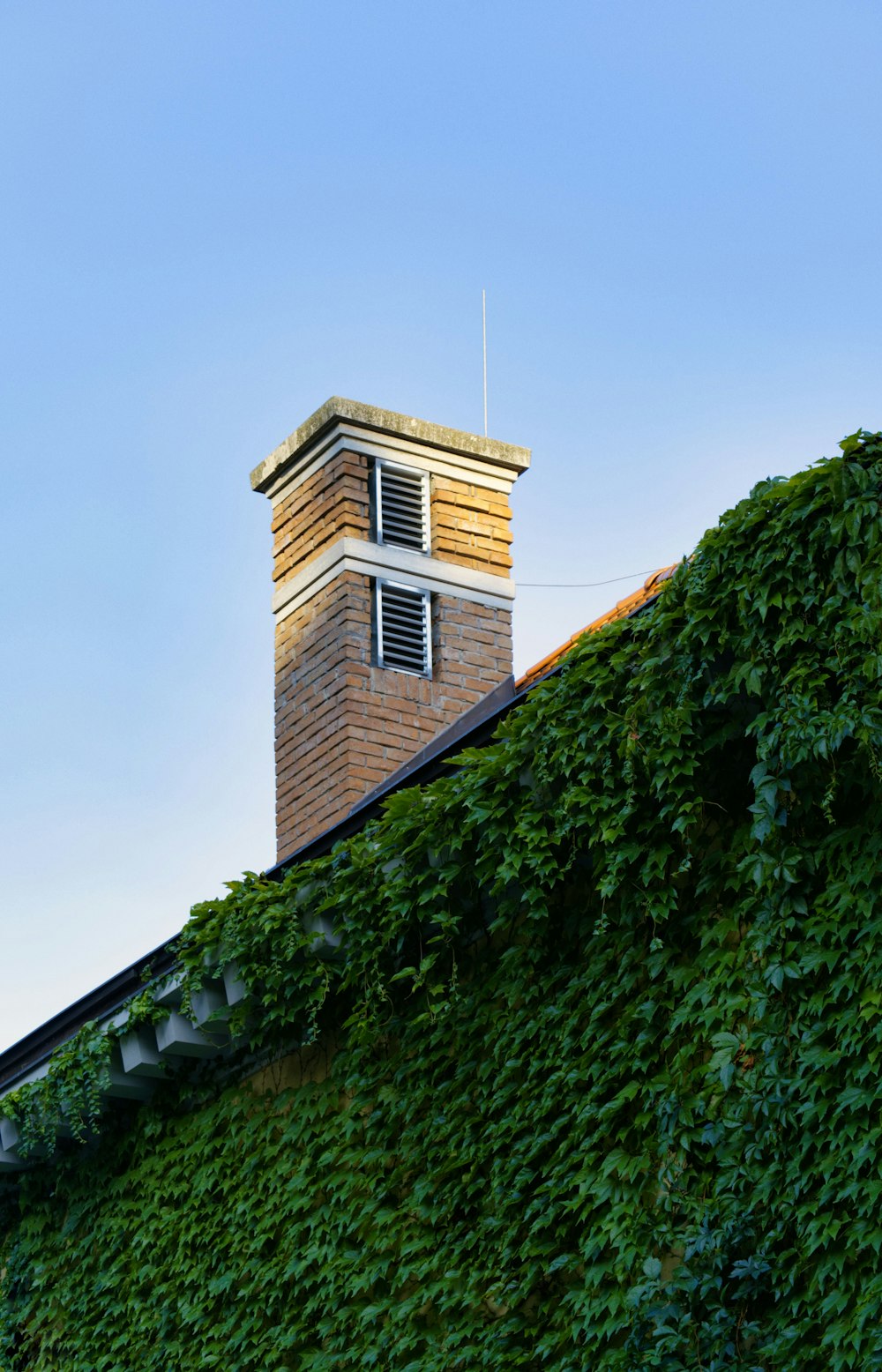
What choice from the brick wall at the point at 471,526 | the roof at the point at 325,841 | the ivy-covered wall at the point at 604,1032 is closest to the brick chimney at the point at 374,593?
the brick wall at the point at 471,526

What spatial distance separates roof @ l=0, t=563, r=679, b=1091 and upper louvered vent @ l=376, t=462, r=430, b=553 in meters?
1.92

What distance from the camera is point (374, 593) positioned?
13.7 m

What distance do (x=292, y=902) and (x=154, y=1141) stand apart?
6.96 feet

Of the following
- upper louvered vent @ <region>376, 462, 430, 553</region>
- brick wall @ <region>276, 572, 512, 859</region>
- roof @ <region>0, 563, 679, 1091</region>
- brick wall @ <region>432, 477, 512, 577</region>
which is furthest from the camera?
brick wall @ <region>432, 477, 512, 577</region>

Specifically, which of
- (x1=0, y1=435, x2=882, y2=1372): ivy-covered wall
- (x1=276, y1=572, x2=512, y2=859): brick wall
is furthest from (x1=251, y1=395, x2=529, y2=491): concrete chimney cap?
(x1=0, y1=435, x2=882, y2=1372): ivy-covered wall

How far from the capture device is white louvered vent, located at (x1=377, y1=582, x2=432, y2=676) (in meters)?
13.6

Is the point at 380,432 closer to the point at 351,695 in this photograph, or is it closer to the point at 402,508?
the point at 402,508

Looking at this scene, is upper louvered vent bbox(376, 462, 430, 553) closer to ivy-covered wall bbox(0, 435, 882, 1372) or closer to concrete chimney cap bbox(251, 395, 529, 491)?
concrete chimney cap bbox(251, 395, 529, 491)

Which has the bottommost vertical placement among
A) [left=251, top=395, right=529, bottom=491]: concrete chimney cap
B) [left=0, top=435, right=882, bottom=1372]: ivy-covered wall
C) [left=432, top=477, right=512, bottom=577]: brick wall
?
[left=0, top=435, right=882, bottom=1372]: ivy-covered wall

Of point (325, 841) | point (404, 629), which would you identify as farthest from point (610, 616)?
point (404, 629)

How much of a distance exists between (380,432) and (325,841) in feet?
19.7

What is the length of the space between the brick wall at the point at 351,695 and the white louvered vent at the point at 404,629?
0.27 ft

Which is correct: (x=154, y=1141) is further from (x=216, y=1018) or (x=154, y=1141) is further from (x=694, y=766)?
(x=694, y=766)

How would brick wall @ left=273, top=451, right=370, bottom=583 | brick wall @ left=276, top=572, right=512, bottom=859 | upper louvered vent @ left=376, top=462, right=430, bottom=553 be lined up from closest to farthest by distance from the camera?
brick wall @ left=276, top=572, right=512, bottom=859 < brick wall @ left=273, top=451, right=370, bottom=583 < upper louvered vent @ left=376, top=462, right=430, bottom=553
